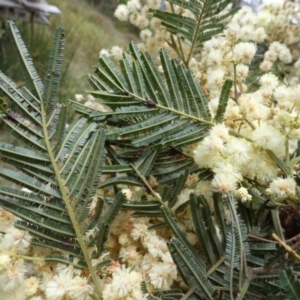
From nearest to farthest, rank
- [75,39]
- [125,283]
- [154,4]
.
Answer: [125,283]
[154,4]
[75,39]

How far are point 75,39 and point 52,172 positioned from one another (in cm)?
282

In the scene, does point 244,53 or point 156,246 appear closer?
point 156,246

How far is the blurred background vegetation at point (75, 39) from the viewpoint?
200 cm

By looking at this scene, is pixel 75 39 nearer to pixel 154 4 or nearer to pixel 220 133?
pixel 154 4

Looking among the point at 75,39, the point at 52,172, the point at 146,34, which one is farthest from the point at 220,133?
the point at 75,39

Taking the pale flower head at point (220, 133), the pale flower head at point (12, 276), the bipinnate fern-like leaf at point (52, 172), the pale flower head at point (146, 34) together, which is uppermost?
the pale flower head at point (220, 133)

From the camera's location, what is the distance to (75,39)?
3.04m

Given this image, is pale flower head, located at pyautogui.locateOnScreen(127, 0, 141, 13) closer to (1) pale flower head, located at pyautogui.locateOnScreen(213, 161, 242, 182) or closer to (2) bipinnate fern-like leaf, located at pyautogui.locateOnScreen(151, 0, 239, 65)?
(2) bipinnate fern-like leaf, located at pyautogui.locateOnScreen(151, 0, 239, 65)

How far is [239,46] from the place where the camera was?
0.47 meters

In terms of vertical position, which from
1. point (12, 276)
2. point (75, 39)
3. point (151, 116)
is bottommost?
point (75, 39)

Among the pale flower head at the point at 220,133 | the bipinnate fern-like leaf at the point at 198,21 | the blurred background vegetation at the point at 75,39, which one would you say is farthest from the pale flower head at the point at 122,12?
the blurred background vegetation at the point at 75,39

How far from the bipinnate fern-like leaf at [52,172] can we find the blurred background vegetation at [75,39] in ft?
3.63

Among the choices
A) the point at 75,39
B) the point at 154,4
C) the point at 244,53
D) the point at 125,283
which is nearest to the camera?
the point at 125,283

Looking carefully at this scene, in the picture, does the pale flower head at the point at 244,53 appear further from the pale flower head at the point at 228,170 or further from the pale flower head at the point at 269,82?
the pale flower head at the point at 228,170
